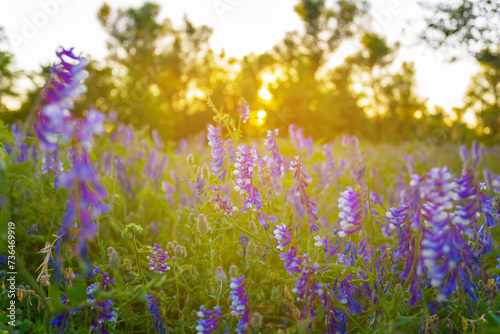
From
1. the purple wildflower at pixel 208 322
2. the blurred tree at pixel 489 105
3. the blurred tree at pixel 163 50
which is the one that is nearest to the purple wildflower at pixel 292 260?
the purple wildflower at pixel 208 322

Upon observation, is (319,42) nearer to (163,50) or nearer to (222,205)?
(163,50)

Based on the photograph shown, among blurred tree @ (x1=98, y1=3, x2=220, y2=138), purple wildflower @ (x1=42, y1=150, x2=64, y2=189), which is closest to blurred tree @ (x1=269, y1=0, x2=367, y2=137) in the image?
blurred tree @ (x1=98, y1=3, x2=220, y2=138)

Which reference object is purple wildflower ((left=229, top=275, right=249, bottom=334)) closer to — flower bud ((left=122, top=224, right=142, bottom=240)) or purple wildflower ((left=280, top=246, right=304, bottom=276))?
purple wildflower ((left=280, top=246, right=304, bottom=276))

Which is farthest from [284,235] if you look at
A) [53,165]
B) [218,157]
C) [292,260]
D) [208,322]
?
[53,165]

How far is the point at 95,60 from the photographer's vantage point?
14.7 m

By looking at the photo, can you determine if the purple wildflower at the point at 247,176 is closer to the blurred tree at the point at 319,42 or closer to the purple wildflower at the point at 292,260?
the purple wildflower at the point at 292,260

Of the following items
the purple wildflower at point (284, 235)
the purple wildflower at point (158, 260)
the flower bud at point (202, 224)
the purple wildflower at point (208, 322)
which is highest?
the flower bud at point (202, 224)

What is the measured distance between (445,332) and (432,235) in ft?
2.88

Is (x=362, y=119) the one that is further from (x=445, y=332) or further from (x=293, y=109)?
(x=445, y=332)

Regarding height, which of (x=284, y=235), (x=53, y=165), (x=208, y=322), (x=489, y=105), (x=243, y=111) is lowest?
(x=208, y=322)

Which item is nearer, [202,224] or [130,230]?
[130,230]

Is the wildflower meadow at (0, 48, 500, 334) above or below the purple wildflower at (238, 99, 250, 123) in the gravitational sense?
below

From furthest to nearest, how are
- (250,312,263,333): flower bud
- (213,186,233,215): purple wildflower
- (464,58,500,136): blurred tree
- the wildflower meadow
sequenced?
(464,58,500,136): blurred tree
(213,186,233,215): purple wildflower
(250,312,263,333): flower bud
the wildflower meadow

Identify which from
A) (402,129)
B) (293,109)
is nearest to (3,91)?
(293,109)
